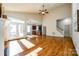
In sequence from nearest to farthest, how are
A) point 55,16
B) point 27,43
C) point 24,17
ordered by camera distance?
point 24,17, point 27,43, point 55,16

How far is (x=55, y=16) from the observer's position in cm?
755

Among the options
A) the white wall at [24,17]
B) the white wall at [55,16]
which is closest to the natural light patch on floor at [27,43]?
the white wall at [24,17]

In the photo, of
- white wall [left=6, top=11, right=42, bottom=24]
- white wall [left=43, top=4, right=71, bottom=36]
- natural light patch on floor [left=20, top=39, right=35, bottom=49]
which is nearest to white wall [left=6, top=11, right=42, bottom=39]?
white wall [left=6, top=11, right=42, bottom=24]

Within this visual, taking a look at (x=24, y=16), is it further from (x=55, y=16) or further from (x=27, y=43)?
(x=55, y=16)

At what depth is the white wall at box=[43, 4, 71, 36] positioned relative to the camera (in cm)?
667

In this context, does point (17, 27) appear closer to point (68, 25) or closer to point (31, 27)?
point (31, 27)

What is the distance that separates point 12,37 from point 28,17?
1.10 meters

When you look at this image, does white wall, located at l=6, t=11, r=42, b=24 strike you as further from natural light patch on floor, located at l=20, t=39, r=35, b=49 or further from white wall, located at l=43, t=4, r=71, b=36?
white wall, located at l=43, t=4, r=71, b=36

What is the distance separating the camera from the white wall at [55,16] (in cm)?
667

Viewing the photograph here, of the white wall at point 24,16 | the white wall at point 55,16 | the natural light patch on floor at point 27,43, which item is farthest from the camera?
the white wall at point 55,16

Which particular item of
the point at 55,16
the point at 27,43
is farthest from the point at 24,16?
the point at 55,16

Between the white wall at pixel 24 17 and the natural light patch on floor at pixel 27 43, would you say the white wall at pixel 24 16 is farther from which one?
the natural light patch on floor at pixel 27 43

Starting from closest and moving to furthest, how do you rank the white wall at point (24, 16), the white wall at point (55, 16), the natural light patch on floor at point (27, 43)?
1. the white wall at point (24, 16)
2. the natural light patch on floor at point (27, 43)
3. the white wall at point (55, 16)

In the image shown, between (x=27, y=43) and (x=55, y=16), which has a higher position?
(x=55, y=16)
